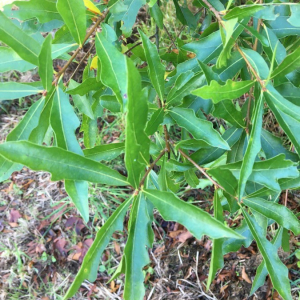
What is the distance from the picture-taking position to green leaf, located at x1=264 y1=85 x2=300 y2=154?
640mm

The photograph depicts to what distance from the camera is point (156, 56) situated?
2.45ft

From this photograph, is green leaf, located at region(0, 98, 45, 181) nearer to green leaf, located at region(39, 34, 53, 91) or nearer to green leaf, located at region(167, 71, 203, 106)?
green leaf, located at region(39, 34, 53, 91)

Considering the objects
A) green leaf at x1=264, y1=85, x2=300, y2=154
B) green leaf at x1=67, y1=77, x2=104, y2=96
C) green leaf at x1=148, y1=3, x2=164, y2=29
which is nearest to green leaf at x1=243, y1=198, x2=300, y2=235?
green leaf at x1=264, y1=85, x2=300, y2=154

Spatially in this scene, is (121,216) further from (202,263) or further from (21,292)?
(21,292)

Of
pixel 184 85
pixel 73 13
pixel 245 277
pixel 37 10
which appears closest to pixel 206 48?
pixel 184 85

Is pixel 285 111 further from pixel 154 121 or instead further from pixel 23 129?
pixel 23 129

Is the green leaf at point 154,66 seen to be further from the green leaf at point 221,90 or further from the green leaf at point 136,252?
the green leaf at point 136,252

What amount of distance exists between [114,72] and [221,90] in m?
0.22

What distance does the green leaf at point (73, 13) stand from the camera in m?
0.67

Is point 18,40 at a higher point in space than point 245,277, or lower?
higher

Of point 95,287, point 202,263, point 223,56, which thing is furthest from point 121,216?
point 95,287

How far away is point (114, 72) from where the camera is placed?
64 centimetres

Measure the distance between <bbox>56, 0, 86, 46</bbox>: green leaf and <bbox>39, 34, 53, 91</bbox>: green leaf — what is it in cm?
11

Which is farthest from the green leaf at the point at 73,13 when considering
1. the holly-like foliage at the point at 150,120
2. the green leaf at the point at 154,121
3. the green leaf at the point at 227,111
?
the green leaf at the point at 227,111
